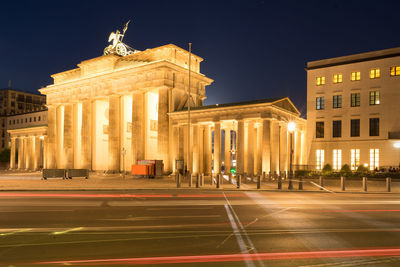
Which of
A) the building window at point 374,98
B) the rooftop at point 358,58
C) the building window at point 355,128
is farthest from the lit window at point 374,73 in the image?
the building window at point 355,128

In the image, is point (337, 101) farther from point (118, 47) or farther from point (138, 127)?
point (118, 47)

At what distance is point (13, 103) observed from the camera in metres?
123

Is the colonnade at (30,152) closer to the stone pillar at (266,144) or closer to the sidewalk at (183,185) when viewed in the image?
the sidewalk at (183,185)

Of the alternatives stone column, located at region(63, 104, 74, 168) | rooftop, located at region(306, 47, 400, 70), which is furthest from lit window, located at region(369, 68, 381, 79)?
stone column, located at region(63, 104, 74, 168)

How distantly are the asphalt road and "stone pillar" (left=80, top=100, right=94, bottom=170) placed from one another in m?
41.8

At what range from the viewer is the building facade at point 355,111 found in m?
37.6

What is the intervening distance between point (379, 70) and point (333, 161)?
1174 centimetres

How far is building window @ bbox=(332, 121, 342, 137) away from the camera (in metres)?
40.8

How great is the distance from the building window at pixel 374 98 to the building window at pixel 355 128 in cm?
259

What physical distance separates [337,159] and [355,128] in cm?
423

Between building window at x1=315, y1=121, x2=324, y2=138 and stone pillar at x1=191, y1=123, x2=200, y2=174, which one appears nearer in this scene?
building window at x1=315, y1=121, x2=324, y2=138

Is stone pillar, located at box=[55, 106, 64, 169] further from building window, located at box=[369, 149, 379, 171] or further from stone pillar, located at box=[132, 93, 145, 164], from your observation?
building window, located at box=[369, 149, 379, 171]

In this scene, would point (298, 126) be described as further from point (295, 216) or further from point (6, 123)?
point (6, 123)

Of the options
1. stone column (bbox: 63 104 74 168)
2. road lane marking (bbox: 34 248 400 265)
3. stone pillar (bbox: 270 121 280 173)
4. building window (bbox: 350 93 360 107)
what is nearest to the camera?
road lane marking (bbox: 34 248 400 265)
